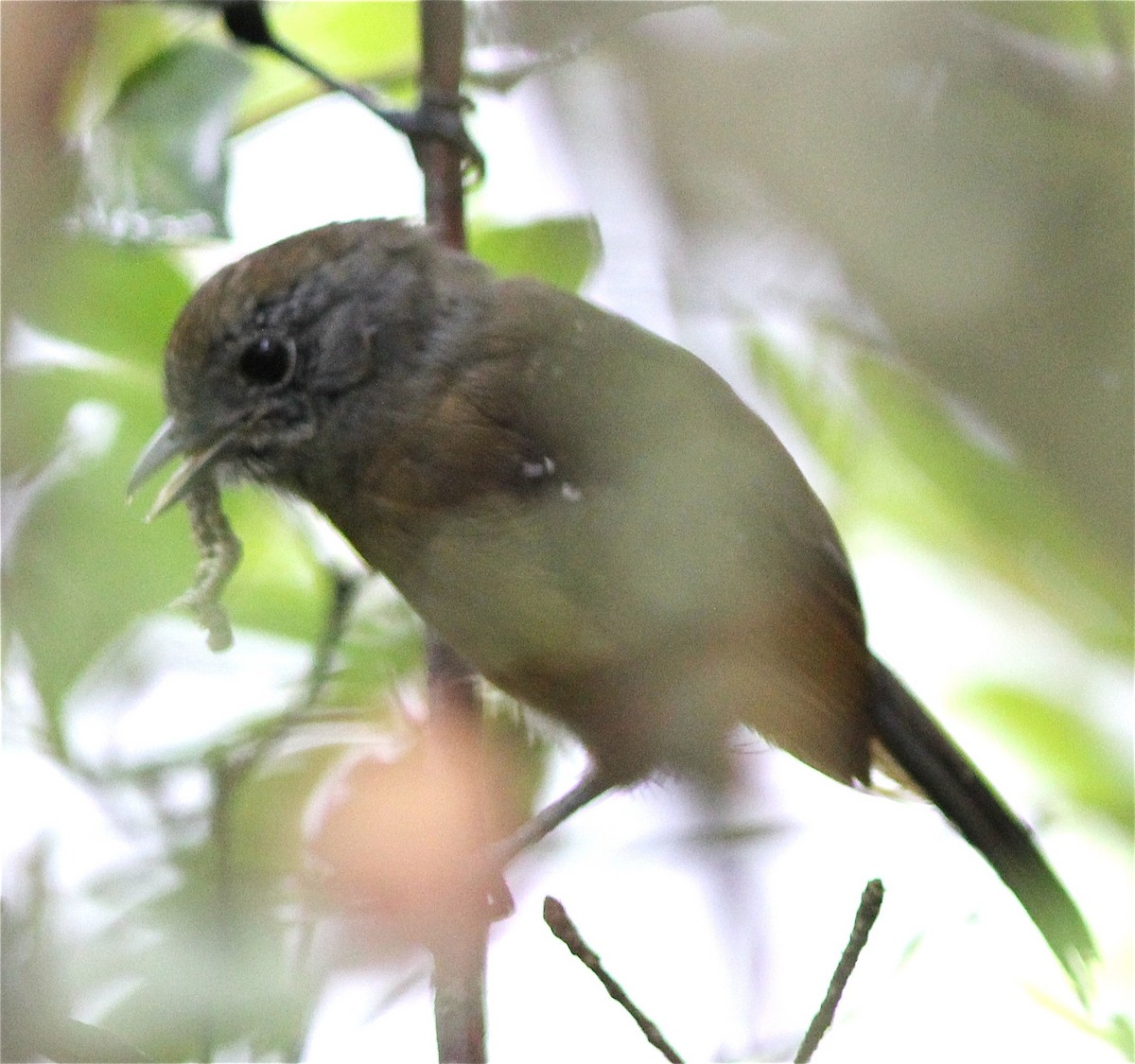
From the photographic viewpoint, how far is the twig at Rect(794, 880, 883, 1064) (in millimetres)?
1727

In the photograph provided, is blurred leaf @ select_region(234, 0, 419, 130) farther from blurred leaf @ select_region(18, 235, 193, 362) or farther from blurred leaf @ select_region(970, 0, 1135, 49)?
blurred leaf @ select_region(970, 0, 1135, 49)

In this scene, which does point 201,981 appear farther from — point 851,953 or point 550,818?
point 550,818

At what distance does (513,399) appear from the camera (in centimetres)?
286

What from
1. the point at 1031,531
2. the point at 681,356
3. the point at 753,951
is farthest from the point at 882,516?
the point at 753,951

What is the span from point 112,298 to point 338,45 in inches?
28.2

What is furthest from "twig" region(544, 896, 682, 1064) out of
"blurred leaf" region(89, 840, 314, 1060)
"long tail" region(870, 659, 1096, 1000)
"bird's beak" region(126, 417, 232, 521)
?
"long tail" region(870, 659, 1096, 1000)

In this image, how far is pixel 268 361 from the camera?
2863mm

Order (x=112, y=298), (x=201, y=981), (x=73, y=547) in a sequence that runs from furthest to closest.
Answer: (x=112, y=298) → (x=73, y=547) → (x=201, y=981)

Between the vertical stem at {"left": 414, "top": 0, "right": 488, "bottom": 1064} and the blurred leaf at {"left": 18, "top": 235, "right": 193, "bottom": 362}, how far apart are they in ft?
2.41

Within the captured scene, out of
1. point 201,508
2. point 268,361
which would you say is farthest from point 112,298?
point 268,361

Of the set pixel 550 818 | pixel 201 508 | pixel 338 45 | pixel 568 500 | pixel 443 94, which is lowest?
pixel 550 818

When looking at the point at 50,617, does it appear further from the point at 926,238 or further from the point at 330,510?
the point at 926,238

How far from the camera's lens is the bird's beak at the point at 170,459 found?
229 centimetres

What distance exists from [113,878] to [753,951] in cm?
104
